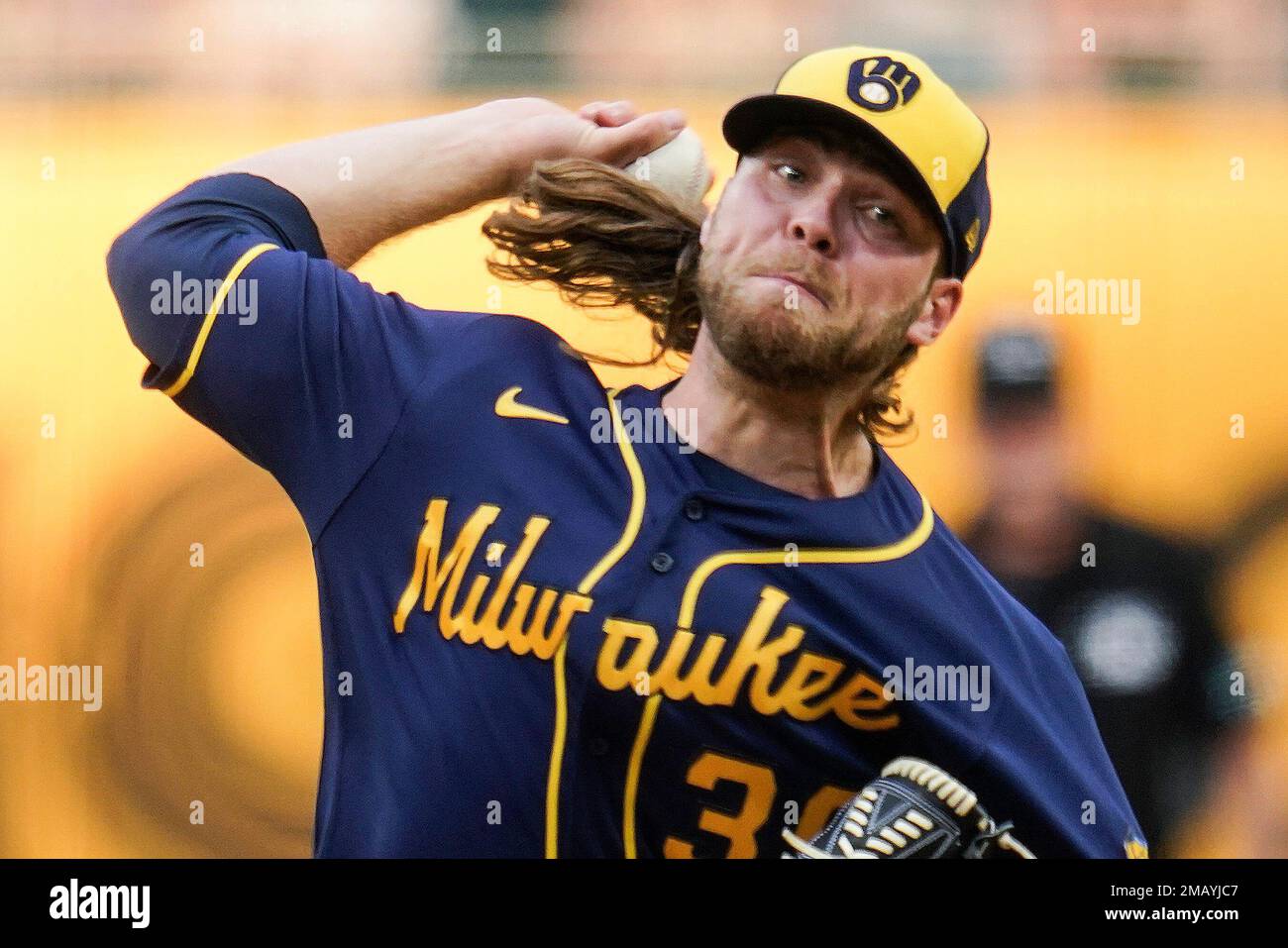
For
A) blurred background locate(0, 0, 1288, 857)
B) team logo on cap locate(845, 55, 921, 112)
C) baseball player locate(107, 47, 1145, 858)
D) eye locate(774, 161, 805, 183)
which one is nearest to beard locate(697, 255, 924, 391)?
baseball player locate(107, 47, 1145, 858)

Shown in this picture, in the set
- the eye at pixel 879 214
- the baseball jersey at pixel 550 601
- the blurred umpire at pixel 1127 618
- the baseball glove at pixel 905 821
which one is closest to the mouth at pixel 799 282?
the eye at pixel 879 214

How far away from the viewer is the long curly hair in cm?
182

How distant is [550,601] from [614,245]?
477 mm

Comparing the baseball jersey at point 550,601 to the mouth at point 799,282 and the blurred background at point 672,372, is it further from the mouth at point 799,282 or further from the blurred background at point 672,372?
the blurred background at point 672,372

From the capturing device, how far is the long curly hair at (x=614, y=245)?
5.96 ft

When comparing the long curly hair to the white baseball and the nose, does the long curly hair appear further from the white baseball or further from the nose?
the nose

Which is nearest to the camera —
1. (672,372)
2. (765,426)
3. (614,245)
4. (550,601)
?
(550,601)

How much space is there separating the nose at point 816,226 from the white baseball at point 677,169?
0.25 m

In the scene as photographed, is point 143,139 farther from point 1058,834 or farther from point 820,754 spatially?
point 1058,834

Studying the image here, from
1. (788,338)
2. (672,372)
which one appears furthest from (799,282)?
(672,372)

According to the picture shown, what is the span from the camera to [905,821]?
64.2 inches

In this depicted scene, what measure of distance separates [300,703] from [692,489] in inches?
36.5

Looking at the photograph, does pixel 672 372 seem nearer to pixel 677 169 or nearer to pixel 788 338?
pixel 677 169
